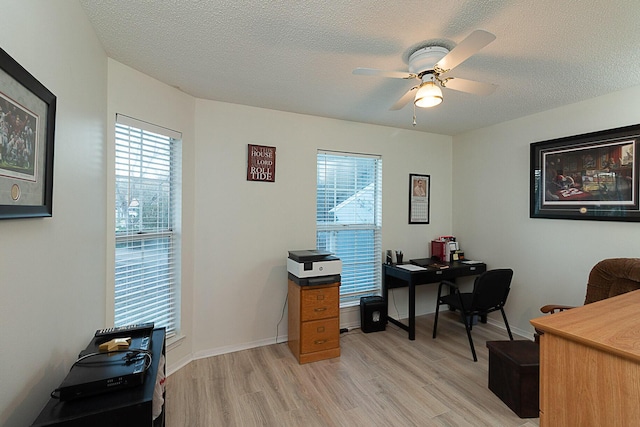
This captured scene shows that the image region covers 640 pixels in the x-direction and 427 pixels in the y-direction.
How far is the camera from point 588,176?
107 inches

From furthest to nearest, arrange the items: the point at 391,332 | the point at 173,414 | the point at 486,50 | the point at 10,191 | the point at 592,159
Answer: the point at 391,332, the point at 592,159, the point at 173,414, the point at 486,50, the point at 10,191

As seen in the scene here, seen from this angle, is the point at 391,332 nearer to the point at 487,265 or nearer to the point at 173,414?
the point at 487,265

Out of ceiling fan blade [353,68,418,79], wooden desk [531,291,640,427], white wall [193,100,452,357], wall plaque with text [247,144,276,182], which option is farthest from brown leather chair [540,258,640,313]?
wall plaque with text [247,144,276,182]

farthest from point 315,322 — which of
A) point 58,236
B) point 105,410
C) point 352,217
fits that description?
point 58,236

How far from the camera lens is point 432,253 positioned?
12.9 feet

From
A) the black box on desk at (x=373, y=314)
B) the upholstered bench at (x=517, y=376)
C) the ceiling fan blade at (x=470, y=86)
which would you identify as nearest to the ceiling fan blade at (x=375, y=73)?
the ceiling fan blade at (x=470, y=86)

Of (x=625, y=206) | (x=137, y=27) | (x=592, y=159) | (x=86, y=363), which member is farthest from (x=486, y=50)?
(x=86, y=363)

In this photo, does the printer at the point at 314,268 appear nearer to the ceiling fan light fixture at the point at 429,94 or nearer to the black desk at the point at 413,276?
the black desk at the point at 413,276

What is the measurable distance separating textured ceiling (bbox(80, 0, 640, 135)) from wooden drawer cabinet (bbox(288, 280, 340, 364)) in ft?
6.07

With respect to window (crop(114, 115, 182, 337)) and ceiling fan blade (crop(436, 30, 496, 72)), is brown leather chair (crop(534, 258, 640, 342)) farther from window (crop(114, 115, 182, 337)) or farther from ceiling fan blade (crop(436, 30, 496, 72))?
window (crop(114, 115, 182, 337))

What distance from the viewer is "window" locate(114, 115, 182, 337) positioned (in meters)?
2.11

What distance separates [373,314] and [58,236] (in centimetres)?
294

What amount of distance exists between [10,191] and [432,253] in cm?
396

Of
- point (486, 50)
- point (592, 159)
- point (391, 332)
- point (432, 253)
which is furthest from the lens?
point (432, 253)
